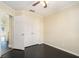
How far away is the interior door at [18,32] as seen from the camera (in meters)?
5.34

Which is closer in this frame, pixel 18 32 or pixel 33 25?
pixel 18 32

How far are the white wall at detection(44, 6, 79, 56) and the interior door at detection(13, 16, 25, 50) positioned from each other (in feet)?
7.14

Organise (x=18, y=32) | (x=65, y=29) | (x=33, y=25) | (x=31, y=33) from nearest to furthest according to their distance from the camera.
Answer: (x=65, y=29) < (x=18, y=32) < (x=31, y=33) < (x=33, y=25)

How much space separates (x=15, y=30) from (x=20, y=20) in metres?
0.67

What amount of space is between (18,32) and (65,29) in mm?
2702

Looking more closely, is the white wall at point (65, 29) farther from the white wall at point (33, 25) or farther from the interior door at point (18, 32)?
the interior door at point (18, 32)

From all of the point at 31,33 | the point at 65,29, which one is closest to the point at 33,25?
the point at 31,33

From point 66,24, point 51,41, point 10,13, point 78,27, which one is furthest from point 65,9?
point 10,13

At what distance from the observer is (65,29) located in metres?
4.94

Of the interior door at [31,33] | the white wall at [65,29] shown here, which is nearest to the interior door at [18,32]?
the interior door at [31,33]

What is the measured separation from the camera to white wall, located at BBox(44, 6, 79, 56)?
423cm

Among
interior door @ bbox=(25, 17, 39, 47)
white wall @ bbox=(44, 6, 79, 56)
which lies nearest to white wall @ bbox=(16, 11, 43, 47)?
interior door @ bbox=(25, 17, 39, 47)

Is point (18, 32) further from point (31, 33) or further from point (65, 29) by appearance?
point (65, 29)

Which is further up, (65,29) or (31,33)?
(65,29)
